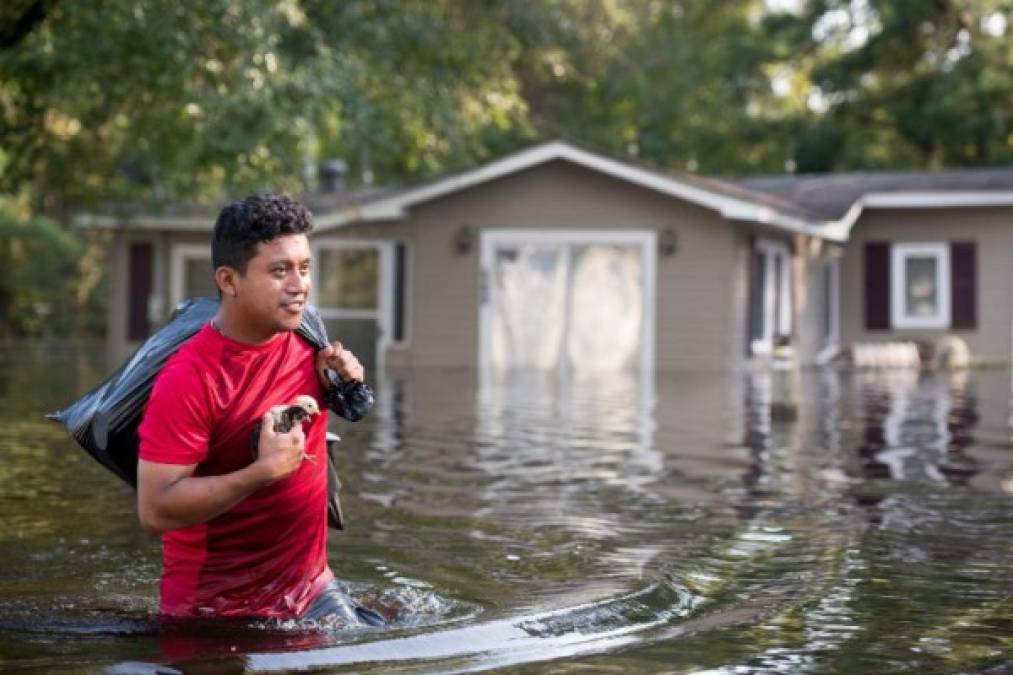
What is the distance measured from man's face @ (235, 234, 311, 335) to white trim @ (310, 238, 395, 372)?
990 inches

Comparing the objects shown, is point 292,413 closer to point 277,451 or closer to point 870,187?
point 277,451

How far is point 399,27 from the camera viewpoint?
2516 centimetres

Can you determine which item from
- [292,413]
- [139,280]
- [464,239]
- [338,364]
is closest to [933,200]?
[464,239]

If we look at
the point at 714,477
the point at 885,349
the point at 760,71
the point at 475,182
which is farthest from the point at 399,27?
the point at 760,71

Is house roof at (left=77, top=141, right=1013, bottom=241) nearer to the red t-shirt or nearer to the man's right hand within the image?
the red t-shirt

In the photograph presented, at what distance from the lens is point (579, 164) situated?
1127 inches

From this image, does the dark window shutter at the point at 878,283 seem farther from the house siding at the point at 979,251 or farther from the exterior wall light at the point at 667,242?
the exterior wall light at the point at 667,242

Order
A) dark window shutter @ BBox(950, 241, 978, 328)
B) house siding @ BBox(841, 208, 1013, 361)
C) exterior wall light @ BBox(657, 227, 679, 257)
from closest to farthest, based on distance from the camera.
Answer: exterior wall light @ BBox(657, 227, 679, 257) < house siding @ BBox(841, 208, 1013, 361) < dark window shutter @ BBox(950, 241, 978, 328)

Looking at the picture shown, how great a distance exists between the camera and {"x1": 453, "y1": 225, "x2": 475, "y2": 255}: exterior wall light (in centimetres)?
2920

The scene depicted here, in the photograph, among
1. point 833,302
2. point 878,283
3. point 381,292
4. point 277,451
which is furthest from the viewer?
point 833,302

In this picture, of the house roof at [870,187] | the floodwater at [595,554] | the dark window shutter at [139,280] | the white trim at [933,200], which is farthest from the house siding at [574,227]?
the floodwater at [595,554]

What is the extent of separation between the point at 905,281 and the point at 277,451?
29215 mm

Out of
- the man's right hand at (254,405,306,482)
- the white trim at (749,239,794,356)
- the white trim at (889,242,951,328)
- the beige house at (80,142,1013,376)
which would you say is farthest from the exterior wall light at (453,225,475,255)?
the man's right hand at (254,405,306,482)

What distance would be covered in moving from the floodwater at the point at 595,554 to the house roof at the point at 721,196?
11603 millimetres
